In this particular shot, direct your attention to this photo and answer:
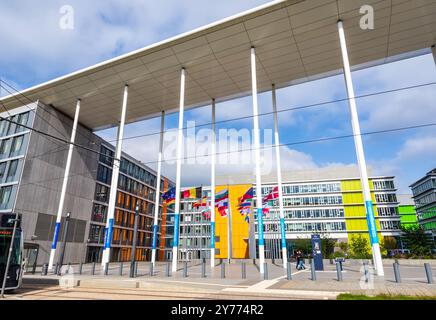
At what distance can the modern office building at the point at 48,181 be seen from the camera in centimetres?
2780

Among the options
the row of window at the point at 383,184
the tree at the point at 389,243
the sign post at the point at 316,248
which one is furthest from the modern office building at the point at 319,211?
the sign post at the point at 316,248

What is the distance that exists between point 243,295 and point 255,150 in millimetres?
10579

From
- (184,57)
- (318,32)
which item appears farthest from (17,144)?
(318,32)

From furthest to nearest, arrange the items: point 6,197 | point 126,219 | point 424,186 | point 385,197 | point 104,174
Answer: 1. point 424,186
2. point 385,197
3. point 126,219
4. point 104,174
5. point 6,197

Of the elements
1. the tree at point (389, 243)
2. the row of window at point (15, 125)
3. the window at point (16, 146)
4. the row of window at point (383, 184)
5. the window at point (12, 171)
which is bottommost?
the tree at point (389, 243)

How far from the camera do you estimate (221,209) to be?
1195 inches

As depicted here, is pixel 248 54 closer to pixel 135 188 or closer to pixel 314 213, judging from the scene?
pixel 135 188

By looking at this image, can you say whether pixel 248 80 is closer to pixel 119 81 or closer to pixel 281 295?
pixel 119 81

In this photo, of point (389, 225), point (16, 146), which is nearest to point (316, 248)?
point (16, 146)

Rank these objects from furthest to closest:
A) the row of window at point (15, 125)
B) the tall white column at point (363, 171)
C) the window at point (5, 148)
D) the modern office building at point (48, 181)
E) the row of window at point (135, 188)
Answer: the row of window at point (135, 188) < the window at point (5, 148) < the row of window at point (15, 125) < the modern office building at point (48, 181) < the tall white column at point (363, 171)

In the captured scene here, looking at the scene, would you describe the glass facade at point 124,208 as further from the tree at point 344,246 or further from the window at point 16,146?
the tree at point 344,246

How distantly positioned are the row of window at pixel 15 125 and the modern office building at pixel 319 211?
1610 inches

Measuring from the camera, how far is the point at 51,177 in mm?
29984

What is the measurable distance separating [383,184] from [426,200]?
1776 cm
